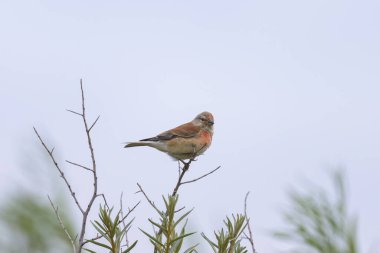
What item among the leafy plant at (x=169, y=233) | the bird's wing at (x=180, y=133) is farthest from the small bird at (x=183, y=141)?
the leafy plant at (x=169, y=233)

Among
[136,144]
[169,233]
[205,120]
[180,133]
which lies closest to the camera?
[169,233]

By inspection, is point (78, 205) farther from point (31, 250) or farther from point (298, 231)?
point (298, 231)

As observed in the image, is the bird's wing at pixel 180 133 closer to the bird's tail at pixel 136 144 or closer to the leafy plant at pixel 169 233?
the bird's tail at pixel 136 144

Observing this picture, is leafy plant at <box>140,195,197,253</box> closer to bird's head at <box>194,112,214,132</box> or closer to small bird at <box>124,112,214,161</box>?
small bird at <box>124,112,214,161</box>

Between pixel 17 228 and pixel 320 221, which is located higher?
pixel 17 228

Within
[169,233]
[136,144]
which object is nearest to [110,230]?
[169,233]

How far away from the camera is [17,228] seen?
1.89 m

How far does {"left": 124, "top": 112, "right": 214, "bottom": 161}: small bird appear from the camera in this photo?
26.8ft

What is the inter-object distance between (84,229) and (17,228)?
12.2 inches

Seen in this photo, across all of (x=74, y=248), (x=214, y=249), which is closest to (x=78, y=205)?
(x=74, y=248)

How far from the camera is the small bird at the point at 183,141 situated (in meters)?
8.17

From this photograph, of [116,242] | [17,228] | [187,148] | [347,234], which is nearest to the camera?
[347,234]

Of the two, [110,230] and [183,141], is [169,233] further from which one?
[183,141]

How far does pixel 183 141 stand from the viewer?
827 cm
